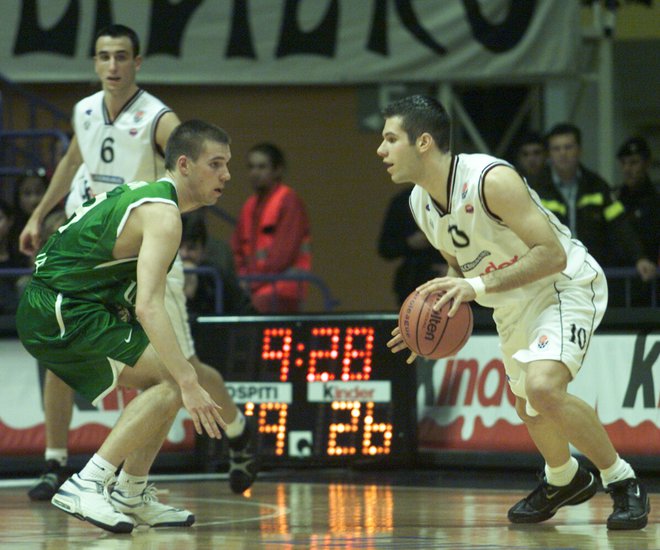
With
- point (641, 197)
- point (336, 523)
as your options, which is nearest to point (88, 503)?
point (336, 523)

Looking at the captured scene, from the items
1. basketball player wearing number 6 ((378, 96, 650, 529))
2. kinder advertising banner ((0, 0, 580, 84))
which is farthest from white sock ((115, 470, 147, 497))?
kinder advertising banner ((0, 0, 580, 84))

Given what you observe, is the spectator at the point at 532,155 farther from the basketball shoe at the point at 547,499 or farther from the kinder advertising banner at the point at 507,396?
the basketball shoe at the point at 547,499

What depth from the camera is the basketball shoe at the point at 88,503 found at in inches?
241

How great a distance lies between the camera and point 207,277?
991 centimetres

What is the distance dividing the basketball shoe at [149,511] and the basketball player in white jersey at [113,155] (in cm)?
134

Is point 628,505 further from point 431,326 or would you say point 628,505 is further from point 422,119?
point 422,119

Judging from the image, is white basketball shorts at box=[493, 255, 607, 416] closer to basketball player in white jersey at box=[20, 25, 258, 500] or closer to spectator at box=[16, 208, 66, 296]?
basketball player in white jersey at box=[20, 25, 258, 500]

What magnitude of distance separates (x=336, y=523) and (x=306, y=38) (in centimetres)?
655

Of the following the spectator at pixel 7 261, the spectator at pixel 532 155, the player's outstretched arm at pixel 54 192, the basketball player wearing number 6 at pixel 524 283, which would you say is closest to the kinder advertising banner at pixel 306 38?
the spectator at pixel 532 155

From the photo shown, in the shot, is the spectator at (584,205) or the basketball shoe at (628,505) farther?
the spectator at (584,205)

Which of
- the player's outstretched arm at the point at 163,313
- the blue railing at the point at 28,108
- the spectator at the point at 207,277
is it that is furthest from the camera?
the blue railing at the point at 28,108

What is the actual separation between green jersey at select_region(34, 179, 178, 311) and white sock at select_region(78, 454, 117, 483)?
69 centimetres

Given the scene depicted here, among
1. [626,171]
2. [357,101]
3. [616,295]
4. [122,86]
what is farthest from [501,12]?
[122,86]

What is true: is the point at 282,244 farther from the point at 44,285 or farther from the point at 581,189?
the point at 44,285
